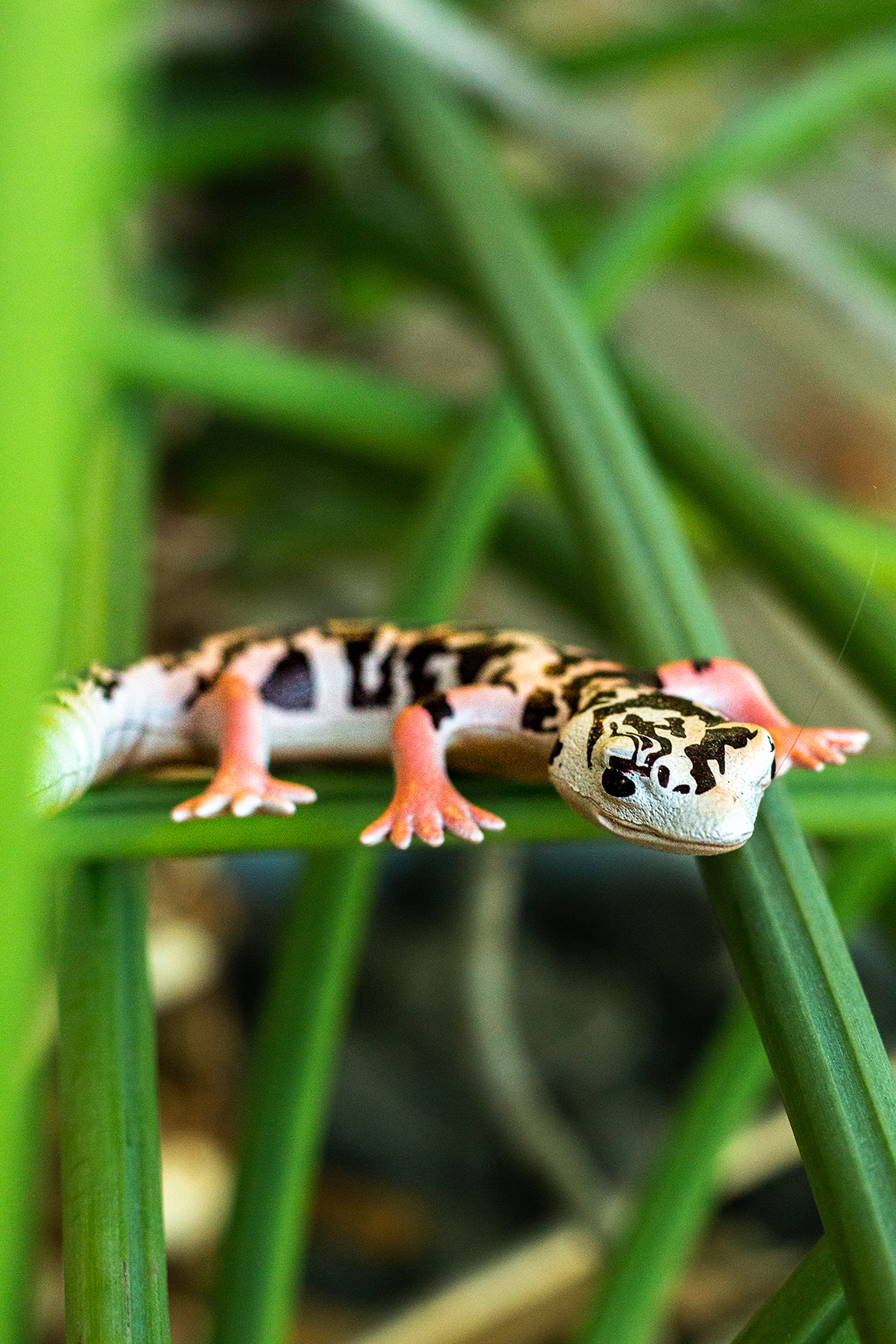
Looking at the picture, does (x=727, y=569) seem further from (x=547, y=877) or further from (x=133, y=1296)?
(x=133, y=1296)

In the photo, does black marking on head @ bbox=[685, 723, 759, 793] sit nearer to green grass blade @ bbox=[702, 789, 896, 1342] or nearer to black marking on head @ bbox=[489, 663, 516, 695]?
green grass blade @ bbox=[702, 789, 896, 1342]

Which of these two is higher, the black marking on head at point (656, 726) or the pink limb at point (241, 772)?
the pink limb at point (241, 772)

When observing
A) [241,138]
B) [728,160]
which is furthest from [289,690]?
[241,138]

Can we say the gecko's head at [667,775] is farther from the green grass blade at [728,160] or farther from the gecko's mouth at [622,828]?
the green grass blade at [728,160]

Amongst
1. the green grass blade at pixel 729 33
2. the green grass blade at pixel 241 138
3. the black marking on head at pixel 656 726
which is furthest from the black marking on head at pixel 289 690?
the green grass blade at pixel 729 33

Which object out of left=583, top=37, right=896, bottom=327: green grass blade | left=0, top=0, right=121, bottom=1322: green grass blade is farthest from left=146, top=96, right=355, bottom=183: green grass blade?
left=0, top=0, right=121, bottom=1322: green grass blade

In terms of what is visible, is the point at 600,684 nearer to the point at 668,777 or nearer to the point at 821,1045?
the point at 668,777
